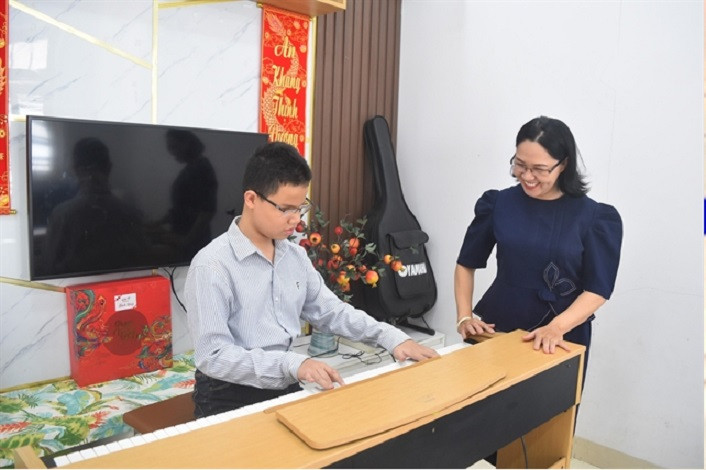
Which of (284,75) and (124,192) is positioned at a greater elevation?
(284,75)

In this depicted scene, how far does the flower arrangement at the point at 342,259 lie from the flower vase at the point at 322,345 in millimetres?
244

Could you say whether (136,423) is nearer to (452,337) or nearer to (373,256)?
(373,256)

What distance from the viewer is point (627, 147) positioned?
2709mm

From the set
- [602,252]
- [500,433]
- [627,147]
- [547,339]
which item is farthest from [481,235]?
[627,147]

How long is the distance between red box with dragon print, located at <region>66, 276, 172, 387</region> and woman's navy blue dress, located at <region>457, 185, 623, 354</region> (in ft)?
4.93

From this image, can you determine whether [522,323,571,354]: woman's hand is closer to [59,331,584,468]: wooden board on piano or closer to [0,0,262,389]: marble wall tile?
[59,331,584,468]: wooden board on piano

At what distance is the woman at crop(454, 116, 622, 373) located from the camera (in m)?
1.73

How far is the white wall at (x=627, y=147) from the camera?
253cm

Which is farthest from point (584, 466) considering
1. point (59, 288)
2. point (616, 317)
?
point (59, 288)

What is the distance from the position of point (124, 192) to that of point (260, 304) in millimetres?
1277

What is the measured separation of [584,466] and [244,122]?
8.10 ft

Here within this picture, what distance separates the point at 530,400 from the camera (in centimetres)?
143

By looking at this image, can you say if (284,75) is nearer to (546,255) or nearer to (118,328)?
(118,328)

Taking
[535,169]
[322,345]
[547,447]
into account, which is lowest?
[322,345]
